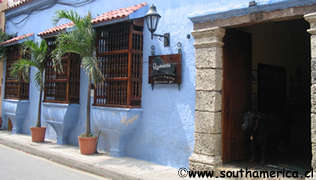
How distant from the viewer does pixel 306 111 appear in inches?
364

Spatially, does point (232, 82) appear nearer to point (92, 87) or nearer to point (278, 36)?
point (278, 36)

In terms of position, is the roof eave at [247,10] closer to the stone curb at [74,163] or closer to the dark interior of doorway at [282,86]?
the dark interior of doorway at [282,86]

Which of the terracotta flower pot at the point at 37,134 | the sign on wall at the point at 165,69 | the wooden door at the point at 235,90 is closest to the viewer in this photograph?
the wooden door at the point at 235,90

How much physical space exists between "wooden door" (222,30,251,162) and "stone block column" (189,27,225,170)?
30cm

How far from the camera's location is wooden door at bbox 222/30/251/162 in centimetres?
649

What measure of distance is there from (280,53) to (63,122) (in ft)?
20.2

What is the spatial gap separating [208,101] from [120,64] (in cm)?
256

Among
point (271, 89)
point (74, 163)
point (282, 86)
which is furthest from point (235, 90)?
point (74, 163)

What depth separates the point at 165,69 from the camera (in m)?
6.96

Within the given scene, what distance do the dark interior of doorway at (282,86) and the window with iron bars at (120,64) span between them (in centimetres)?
218

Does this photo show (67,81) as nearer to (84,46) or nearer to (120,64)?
(84,46)

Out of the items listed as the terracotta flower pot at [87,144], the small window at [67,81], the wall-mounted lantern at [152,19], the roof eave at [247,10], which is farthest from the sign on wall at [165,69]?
the small window at [67,81]

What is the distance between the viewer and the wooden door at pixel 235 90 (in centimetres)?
649

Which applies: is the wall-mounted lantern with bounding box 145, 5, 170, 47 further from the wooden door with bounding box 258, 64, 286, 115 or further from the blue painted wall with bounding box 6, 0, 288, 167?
the wooden door with bounding box 258, 64, 286, 115
